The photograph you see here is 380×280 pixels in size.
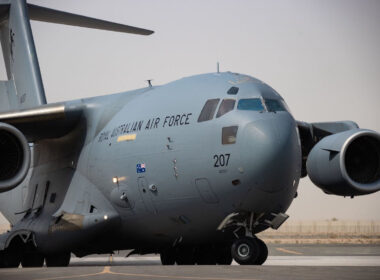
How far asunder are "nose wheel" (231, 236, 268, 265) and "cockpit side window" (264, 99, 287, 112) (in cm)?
244

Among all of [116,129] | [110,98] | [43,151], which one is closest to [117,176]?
[116,129]

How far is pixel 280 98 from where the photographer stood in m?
14.7

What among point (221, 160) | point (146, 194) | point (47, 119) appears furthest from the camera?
point (47, 119)

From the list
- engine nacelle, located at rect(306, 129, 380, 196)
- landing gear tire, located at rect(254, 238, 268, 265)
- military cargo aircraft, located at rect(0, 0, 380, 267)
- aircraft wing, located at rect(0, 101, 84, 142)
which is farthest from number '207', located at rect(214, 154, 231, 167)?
aircraft wing, located at rect(0, 101, 84, 142)

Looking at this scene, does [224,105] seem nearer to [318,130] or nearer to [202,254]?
[318,130]

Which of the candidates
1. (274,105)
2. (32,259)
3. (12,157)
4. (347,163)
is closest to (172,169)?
(274,105)

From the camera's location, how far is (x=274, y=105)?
1422cm

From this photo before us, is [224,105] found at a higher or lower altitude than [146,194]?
higher

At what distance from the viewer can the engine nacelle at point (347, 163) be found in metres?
14.3

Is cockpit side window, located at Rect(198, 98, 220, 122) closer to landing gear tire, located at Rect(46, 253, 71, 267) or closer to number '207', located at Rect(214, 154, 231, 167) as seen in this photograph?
number '207', located at Rect(214, 154, 231, 167)

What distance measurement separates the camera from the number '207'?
13.7 meters

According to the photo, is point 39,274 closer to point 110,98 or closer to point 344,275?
point 344,275

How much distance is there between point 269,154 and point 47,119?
5943 mm

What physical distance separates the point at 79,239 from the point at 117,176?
1573mm
